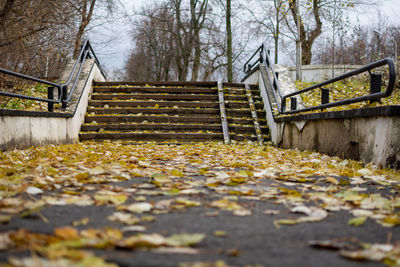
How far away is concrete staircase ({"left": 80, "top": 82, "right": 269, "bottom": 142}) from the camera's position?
939 centimetres

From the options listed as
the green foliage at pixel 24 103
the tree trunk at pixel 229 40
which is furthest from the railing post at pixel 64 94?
the tree trunk at pixel 229 40

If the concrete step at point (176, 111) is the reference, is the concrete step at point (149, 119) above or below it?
below

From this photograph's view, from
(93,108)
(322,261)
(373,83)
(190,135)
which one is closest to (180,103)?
(190,135)

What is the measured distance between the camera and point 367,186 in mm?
3398

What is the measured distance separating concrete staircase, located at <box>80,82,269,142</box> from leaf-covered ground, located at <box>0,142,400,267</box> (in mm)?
5376

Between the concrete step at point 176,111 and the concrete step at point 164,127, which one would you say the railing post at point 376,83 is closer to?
the concrete step at point 164,127

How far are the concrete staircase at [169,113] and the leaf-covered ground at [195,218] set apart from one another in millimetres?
5376

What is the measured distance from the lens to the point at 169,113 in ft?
34.2

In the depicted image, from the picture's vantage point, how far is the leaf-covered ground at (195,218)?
5.34 feet

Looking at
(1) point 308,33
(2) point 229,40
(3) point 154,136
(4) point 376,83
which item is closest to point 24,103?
(3) point 154,136

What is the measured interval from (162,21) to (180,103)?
45.0 feet

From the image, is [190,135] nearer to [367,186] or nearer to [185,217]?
[367,186]

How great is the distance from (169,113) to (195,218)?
8261 millimetres

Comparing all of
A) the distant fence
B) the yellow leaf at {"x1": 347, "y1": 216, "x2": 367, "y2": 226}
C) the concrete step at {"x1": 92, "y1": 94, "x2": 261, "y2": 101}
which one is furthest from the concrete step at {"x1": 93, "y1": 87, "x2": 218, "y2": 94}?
the yellow leaf at {"x1": 347, "y1": 216, "x2": 367, "y2": 226}
